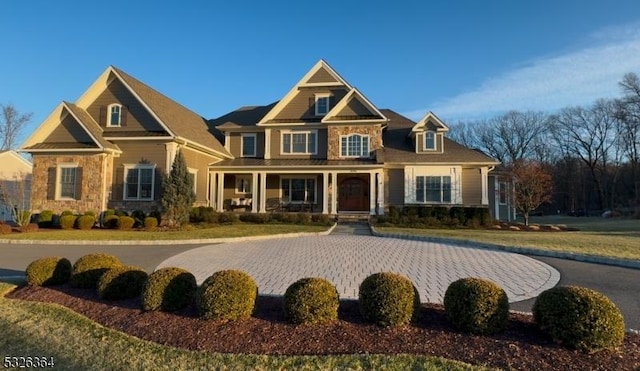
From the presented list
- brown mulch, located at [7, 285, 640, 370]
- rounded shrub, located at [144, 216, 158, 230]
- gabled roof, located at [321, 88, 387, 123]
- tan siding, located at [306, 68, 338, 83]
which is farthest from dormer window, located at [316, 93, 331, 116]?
brown mulch, located at [7, 285, 640, 370]

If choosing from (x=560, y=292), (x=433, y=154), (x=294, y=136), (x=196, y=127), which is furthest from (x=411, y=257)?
(x=196, y=127)

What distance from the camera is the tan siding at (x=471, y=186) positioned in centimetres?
2408

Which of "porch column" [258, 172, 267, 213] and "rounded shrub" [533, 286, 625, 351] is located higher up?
"porch column" [258, 172, 267, 213]

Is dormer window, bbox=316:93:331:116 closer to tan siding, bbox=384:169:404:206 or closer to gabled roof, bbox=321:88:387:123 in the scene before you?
gabled roof, bbox=321:88:387:123

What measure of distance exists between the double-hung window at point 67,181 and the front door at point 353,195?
1535 cm

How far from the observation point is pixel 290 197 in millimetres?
26297

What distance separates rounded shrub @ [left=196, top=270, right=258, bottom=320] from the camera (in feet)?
16.4

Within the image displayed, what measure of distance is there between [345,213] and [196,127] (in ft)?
37.6

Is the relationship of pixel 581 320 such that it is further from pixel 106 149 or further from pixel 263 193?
pixel 106 149

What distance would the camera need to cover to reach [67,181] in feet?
70.8

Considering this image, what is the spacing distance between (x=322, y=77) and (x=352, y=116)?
3536mm

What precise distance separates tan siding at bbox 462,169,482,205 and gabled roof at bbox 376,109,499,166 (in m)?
0.84

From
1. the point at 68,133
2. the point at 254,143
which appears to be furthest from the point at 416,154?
the point at 68,133

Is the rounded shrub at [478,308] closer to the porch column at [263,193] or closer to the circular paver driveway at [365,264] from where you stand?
the circular paver driveway at [365,264]
